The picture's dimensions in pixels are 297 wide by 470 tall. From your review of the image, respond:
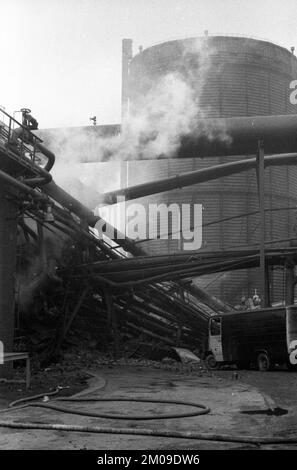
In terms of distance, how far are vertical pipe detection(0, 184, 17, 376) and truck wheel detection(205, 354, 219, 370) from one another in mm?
8414

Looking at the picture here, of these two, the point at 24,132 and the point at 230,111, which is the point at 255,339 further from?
the point at 230,111

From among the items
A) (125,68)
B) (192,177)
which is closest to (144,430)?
(192,177)

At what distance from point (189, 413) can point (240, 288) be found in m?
27.0

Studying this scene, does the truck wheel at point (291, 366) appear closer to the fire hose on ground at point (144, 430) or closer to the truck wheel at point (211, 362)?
the truck wheel at point (211, 362)

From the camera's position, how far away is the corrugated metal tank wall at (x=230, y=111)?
3475 centimetres

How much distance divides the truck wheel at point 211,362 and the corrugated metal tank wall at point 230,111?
11.8 metres

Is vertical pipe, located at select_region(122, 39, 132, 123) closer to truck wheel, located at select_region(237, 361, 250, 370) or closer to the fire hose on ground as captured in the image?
truck wheel, located at select_region(237, 361, 250, 370)

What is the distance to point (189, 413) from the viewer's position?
331 inches

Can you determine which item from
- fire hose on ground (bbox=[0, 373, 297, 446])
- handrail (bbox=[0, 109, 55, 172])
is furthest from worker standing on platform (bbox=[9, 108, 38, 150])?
fire hose on ground (bbox=[0, 373, 297, 446])
